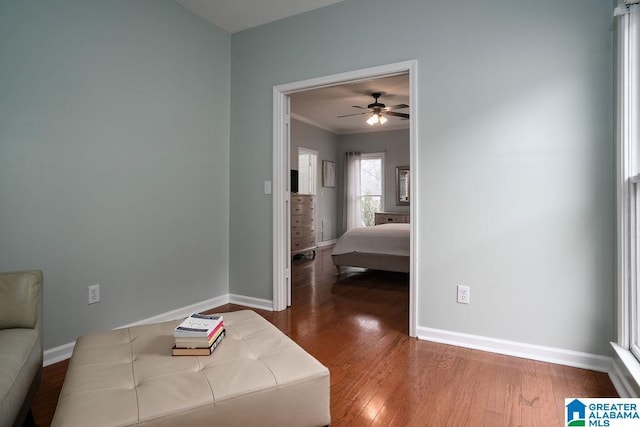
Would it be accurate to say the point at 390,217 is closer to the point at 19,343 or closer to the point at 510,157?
the point at 510,157

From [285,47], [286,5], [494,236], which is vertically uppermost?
[286,5]

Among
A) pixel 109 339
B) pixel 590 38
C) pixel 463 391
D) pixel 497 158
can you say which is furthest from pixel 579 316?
pixel 109 339

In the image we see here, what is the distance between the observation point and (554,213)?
226 centimetres

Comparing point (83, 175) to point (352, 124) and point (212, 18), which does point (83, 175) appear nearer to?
point (212, 18)

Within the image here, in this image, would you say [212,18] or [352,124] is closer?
[212,18]

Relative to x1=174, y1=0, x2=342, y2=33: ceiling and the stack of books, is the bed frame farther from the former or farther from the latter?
the stack of books

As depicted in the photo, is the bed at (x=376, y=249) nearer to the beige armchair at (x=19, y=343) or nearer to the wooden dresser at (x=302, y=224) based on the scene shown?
the wooden dresser at (x=302, y=224)

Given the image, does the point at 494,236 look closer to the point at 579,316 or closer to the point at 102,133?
the point at 579,316

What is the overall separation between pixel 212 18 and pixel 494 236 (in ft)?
9.76

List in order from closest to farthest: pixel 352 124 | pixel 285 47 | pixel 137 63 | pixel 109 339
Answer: pixel 109 339, pixel 137 63, pixel 285 47, pixel 352 124

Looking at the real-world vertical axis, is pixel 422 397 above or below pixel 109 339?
below

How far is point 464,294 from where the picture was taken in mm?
2531

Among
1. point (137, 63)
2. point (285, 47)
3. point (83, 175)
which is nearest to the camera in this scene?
point (83, 175)

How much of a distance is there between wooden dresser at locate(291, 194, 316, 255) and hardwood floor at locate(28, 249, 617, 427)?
322 centimetres
